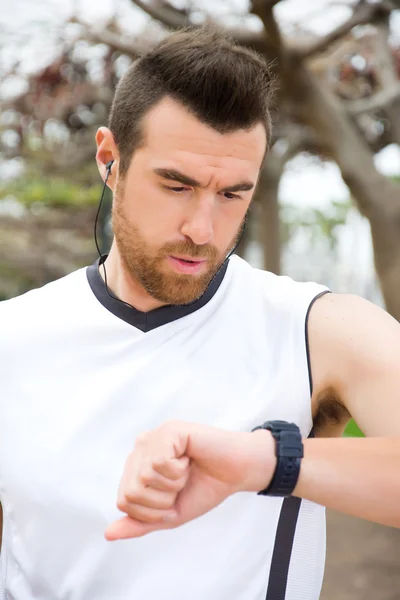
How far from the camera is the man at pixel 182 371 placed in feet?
5.47

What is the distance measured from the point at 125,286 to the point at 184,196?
1.13 ft

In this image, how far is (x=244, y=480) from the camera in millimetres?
1262

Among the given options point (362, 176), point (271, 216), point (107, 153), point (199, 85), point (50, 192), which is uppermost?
point (199, 85)

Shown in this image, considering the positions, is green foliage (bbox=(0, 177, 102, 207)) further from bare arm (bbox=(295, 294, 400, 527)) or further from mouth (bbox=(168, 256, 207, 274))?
bare arm (bbox=(295, 294, 400, 527))

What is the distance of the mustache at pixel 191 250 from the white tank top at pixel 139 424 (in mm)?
163

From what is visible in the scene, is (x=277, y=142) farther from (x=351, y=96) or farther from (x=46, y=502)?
(x=46, y=502)

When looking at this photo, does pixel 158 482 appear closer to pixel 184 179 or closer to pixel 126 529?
pixel 126 529

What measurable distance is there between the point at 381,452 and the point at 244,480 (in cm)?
29

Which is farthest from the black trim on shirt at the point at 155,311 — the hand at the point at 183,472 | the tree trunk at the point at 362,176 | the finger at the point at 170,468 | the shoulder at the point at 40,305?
the tree trunk at the point at 362,176

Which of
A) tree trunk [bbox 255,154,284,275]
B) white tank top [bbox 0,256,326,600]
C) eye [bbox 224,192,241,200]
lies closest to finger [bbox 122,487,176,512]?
white tank top [bbox 0,256,326,600]

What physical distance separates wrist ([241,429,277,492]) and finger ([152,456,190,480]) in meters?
0.14

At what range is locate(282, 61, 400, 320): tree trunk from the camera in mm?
4750

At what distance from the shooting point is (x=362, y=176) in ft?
15.8

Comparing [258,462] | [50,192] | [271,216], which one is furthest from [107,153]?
[50,192]
